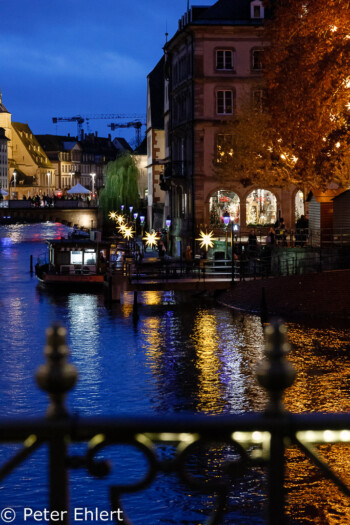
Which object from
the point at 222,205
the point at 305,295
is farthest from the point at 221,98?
the point at 305,295

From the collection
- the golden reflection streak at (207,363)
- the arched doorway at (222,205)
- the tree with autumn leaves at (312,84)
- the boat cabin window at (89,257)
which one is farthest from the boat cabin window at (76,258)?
the tree with autumn leaves at (312,84)

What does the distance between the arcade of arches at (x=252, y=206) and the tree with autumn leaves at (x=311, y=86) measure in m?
20.2

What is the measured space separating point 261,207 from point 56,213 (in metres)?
57.6

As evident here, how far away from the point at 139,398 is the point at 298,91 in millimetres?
17461

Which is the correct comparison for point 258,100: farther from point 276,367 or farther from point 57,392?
point 57,392

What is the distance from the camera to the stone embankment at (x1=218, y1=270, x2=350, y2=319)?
39.1 meters

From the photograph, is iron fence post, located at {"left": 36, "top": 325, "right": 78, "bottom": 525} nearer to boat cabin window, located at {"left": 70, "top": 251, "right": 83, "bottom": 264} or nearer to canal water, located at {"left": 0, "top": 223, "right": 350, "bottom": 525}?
canal water, located at {"left": 0, "top": 223, "right": 350, "bottom": 525}

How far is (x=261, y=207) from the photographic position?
63156mm

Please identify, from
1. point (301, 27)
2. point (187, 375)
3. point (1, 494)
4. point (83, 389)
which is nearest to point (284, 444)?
point (1, 494)

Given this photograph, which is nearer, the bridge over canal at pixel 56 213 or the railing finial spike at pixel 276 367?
the railing finial spike at pixel 276 367

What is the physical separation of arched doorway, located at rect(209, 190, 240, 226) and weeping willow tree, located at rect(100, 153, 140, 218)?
5052 cm

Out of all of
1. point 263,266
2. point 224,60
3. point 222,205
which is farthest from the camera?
point 222,205

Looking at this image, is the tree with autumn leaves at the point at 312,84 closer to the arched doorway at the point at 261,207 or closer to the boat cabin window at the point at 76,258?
the arched doorway at the point at 261,207

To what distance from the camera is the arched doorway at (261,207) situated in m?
62.9
